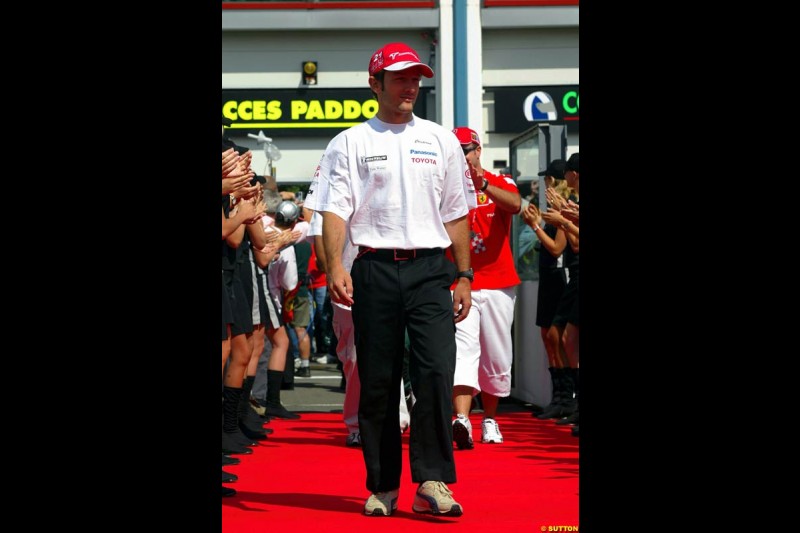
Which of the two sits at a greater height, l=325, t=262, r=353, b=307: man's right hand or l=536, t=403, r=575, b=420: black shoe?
l=325, t=262, r=353, b=307: man's right hand

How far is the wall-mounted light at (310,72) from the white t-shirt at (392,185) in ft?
59.8

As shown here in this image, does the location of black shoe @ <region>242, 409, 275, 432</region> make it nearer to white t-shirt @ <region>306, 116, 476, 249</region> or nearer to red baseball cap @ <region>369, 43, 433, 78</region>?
white t-shirt @ <region>306, 116, 476, 249</region>

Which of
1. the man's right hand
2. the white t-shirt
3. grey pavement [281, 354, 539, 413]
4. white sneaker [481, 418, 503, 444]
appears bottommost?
grey pavement [281, 354, 539, 413]

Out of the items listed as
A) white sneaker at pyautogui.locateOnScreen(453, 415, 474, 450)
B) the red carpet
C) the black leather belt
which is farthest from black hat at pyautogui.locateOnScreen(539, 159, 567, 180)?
the black leather belt

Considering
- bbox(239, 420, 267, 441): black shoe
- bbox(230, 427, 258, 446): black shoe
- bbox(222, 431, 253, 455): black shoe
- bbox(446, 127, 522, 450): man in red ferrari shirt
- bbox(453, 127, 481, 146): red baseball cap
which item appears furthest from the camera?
bbox(239, 420, 267, 441): black shoe

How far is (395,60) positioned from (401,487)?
2390mm

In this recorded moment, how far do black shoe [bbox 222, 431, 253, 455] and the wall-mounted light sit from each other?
16.1 meters

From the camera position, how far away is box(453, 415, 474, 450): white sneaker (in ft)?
28.0
